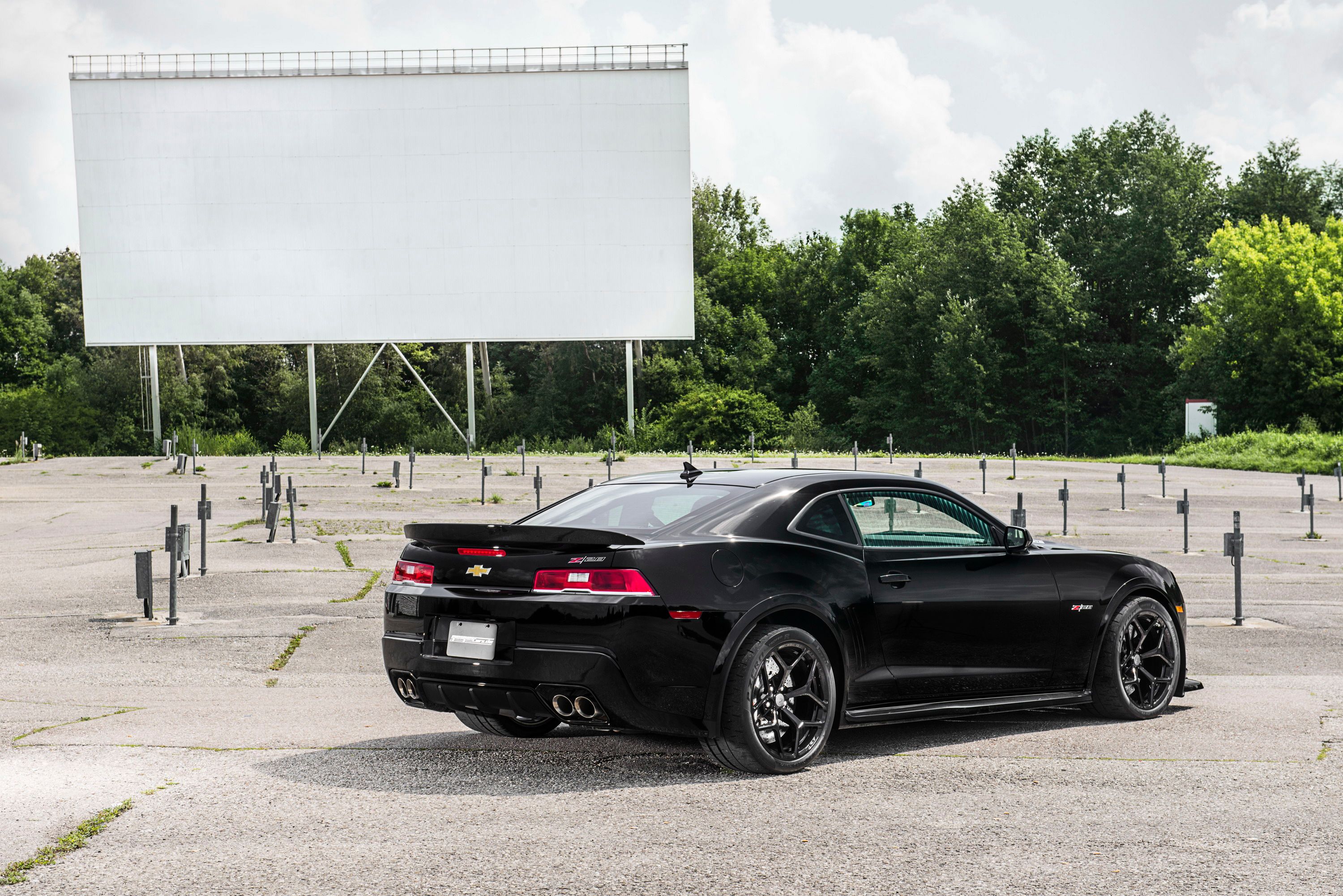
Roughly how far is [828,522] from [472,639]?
188cm

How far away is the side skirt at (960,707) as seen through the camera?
22.2 ft

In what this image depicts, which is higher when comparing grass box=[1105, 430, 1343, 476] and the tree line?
the tree line

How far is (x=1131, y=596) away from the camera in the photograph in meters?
7.96

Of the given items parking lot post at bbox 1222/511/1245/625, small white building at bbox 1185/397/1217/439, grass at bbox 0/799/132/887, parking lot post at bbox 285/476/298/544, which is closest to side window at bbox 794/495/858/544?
grass at bbox 0/799/132/887

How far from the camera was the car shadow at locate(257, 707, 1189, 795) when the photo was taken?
6.13m

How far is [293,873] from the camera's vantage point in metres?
4.71

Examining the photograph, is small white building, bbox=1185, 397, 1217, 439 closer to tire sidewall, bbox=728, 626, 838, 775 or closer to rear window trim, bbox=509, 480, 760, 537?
rear window trim, bbox=509, 480, 760, 537

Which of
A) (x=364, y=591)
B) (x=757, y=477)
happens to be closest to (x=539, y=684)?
(x=757, y=477)

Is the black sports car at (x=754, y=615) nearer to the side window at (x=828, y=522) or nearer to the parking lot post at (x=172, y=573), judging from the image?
the side window at (x=828, y=522)

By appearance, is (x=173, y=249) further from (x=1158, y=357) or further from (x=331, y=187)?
(x=1158, y=357)

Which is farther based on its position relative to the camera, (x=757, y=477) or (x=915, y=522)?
(x=757, y=477)

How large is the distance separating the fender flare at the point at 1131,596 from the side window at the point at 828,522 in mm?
1833

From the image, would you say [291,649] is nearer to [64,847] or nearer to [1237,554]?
[64,847]

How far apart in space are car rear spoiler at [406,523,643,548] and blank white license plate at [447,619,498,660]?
0.38m
